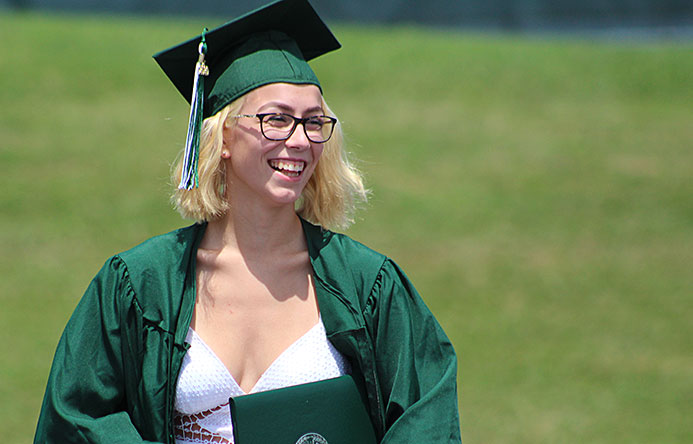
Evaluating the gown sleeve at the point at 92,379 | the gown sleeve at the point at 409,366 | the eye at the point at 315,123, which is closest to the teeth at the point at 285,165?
the eye at the point at 315,123

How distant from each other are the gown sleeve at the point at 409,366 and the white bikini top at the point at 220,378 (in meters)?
0.13

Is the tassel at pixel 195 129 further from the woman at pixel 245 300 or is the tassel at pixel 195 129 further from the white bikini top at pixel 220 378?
the white bikini top at pixel 220 378

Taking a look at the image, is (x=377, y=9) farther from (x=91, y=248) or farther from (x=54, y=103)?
(x=91, y=248)

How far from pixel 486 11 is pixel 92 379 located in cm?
1276

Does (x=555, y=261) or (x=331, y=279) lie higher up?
(x=555, y=261)

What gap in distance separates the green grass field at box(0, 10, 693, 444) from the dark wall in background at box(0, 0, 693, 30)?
13.7 inches

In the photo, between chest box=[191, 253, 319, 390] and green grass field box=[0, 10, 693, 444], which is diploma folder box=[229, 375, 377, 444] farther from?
green grass field box=[0, 10, 693, 444]

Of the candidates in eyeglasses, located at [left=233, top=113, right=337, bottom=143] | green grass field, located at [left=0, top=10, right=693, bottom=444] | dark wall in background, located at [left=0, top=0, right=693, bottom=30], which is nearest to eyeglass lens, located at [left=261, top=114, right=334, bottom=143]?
eyeglasses, located at [left=233, top=113, right=337, bottom=143]

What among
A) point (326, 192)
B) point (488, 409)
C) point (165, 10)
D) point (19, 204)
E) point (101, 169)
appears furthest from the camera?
point (165, 10)

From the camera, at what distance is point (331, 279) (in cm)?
263

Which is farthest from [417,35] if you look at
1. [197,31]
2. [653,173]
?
[653,173]

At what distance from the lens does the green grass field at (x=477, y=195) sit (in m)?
6.64

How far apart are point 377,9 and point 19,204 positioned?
22.3 feet

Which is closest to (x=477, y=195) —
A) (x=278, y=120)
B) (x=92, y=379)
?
(x=278, y=120)
